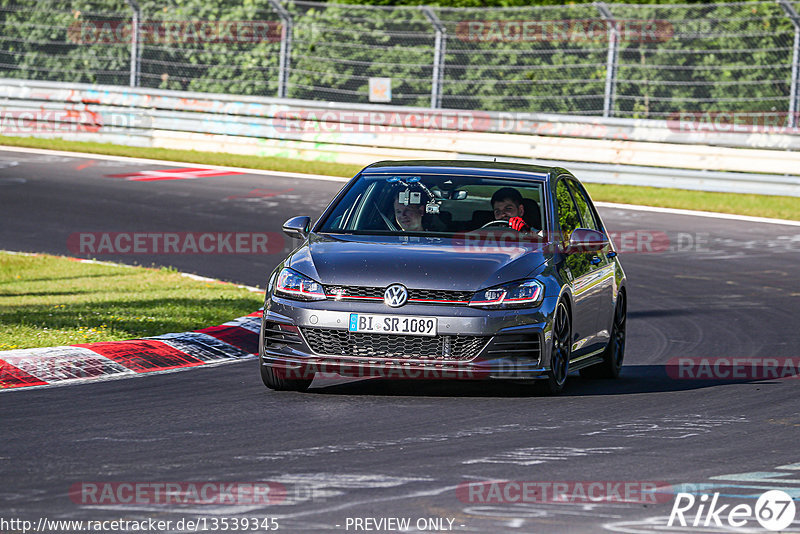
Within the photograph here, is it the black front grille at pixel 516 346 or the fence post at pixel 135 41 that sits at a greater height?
the fence post at pixel 135 41

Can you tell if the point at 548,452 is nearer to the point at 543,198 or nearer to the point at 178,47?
the point at 543,198

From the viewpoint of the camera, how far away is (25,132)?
2769 centimetres

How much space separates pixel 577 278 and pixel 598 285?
2.00ft

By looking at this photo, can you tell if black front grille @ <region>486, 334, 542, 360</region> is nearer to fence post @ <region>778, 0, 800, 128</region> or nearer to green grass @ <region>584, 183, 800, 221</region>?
green grass @ <region>584, 183, 800, 221</region>

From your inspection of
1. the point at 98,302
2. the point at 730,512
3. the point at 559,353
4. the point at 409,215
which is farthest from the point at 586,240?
the point at 98,302

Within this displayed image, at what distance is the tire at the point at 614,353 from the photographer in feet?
33.3

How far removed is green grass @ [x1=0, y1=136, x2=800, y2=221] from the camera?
21.1m

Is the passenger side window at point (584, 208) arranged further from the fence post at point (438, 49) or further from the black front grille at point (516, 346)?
the fence post at point (438, 49)

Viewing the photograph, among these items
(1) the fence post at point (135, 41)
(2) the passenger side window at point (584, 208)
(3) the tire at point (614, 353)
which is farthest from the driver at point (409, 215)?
(1) the fence post at point (135, 41)

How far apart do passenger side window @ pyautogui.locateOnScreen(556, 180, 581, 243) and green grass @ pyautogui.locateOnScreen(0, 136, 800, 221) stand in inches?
424

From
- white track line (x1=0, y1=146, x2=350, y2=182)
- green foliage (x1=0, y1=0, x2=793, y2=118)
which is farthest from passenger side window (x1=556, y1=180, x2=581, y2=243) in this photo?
white track line (x1=0, y1=146, x2=350, y2=182)

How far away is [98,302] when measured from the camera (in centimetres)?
1227

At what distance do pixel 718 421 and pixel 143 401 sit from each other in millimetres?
3213

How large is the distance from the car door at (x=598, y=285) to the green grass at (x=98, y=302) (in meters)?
3.02
